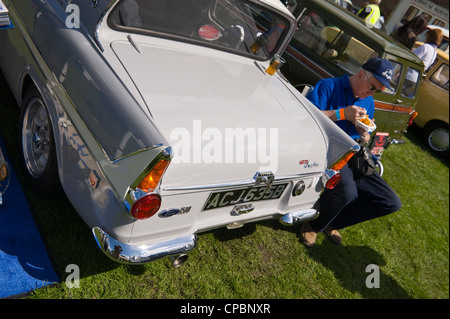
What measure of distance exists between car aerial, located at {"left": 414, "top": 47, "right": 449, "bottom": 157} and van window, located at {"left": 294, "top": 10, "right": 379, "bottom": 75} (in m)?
3.57

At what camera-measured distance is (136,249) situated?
2.20m

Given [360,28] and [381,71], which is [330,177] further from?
[360,28]

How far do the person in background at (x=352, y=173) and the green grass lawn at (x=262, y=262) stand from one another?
1.23ft

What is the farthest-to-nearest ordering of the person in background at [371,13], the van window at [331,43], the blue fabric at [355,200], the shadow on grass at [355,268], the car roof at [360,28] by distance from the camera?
the person in background at [371,13]
the van window at [331,43]
the car roof at [360,28]
the shadow on grass at [355,268]
the blue fabric at [355,200]

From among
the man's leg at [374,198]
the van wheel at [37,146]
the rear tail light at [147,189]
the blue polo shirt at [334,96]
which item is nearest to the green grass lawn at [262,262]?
the van wheel at [37,146]

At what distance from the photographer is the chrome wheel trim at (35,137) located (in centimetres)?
275

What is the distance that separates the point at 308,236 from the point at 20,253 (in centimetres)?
256

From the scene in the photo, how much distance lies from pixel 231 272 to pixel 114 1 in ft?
7.31

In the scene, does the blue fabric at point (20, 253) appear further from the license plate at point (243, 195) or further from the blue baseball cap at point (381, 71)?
the blue baseball cap at point (381, 71)

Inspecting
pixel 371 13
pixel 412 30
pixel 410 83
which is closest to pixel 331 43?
pixel 410 83

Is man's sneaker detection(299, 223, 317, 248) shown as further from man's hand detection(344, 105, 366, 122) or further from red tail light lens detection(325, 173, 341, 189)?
man's hand detection(344, 105, 366, 122)

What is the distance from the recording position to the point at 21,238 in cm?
263
